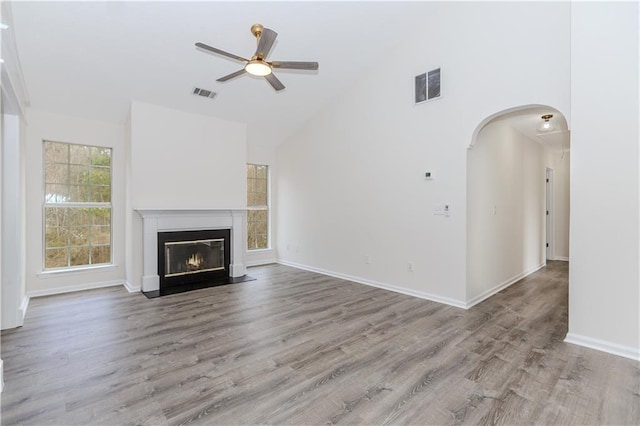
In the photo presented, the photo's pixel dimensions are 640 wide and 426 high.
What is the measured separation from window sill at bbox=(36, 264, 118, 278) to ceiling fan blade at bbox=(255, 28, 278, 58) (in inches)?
161

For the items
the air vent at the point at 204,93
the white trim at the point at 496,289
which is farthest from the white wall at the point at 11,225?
the white trim at the point at 496,289

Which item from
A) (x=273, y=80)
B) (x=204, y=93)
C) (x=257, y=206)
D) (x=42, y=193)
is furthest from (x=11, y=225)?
(x=257, y=206)

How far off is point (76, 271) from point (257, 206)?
3.22 metres

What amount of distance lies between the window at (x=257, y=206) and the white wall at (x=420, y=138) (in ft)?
4.01

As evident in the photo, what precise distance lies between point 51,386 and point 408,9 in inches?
201

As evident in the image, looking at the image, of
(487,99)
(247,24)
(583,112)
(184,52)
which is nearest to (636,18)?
(583,112)

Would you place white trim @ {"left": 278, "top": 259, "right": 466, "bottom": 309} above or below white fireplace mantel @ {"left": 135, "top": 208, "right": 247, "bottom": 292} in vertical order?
below

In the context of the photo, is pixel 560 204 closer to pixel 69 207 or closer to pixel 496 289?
pixel 496 289

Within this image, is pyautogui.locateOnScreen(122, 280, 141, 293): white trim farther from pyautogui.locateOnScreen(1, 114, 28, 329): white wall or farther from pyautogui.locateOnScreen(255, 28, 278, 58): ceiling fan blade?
pyautogui.locateOnScreen(255, 28, 278, 58): ceiling fan blade

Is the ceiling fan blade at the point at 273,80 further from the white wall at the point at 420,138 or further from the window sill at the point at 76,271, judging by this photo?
the window sill at the point at 76,271

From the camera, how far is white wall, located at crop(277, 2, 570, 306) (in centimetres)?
331

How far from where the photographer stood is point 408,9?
3.90 metres

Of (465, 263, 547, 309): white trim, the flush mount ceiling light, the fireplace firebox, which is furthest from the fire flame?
the flush mount ceiling light

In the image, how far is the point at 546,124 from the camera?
187 inches
